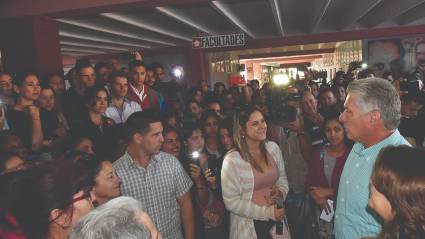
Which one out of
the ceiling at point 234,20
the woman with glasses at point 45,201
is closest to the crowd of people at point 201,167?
the woman with glasses at point 45,201

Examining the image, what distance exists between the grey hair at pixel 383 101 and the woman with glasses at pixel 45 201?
5.13ft

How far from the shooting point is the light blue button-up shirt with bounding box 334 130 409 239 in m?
2.04

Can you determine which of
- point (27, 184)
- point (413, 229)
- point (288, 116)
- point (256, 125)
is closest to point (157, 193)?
point (256, 125)

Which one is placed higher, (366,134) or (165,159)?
(366,134)

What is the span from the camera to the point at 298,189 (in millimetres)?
3898

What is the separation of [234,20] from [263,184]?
712cm

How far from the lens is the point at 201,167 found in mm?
3488

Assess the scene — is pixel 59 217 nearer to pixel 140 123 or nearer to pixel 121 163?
pixel 121 163

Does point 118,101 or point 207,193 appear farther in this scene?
point 118,101

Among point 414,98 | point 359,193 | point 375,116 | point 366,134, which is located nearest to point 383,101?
point 375,116

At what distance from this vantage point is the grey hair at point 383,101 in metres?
2.04

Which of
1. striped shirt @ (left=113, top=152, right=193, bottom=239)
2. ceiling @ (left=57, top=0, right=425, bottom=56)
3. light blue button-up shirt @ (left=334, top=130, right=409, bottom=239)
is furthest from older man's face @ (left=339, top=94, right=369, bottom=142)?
ceiling @ (left=57, top=0, right=425, bottom=56)

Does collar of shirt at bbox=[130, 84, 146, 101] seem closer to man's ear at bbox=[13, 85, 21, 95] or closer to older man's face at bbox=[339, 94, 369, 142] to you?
man's ear at bbox=[13, 85, 21, 95]

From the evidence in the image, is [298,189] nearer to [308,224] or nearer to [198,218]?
[308,224]
